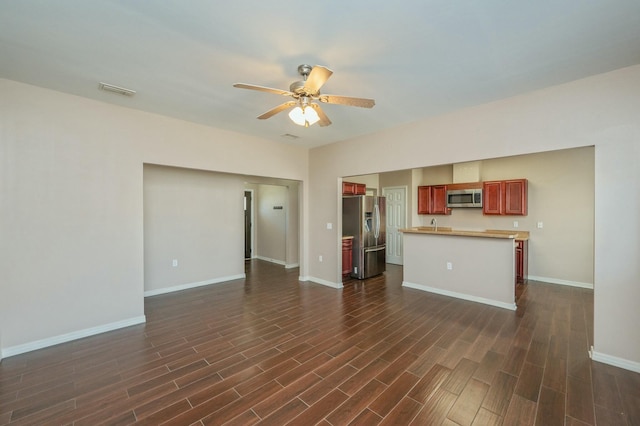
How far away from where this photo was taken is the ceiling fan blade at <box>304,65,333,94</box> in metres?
1.83

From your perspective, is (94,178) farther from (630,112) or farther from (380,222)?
(630,112)

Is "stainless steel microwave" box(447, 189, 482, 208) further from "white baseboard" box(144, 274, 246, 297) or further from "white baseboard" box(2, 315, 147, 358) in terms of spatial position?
"white baseboard" box(2, 315, 147, 358)

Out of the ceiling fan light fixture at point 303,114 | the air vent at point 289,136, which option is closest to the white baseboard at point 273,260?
the air vent at point 289,136

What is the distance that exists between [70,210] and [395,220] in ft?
21.7

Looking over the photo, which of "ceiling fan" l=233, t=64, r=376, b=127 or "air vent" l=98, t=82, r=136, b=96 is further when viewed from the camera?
"air vent" l=98, t=82, r=136, b=96

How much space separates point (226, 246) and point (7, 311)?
3.12 meters

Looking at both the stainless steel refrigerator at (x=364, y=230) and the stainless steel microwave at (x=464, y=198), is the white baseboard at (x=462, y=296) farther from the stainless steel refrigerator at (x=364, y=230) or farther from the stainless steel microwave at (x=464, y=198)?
the stainless steel microwave at (x=464, y=198)

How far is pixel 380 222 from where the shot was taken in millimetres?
5977

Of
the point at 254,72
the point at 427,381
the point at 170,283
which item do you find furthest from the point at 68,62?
the point at 427,381

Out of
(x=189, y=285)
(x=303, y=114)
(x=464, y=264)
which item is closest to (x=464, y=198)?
(x=464, y=264)

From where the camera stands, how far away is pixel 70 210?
2.98 meters

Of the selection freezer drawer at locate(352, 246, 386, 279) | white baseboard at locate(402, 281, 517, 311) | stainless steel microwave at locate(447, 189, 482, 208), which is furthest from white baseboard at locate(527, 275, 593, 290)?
freezer drawer at locate(352, 246, 386, 279)

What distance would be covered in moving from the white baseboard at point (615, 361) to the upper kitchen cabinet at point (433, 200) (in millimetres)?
4212

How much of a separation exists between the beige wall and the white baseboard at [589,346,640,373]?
550 cm
